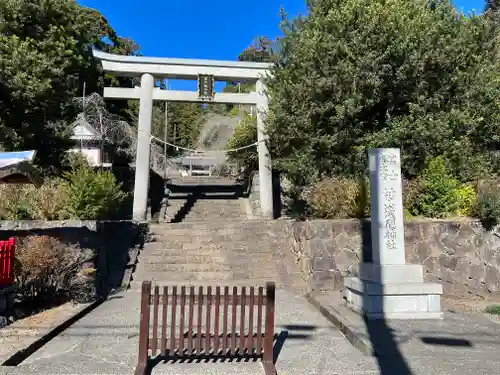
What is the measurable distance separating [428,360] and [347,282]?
284 cm

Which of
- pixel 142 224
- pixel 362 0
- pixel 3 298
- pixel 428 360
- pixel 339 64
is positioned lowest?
pixel 428 360

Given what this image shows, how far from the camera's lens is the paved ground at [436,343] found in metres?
5.13

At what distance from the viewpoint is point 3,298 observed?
6.91 meters

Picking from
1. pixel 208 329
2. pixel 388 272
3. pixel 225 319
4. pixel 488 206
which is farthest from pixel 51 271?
pixel 488 206

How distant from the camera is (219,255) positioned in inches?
463

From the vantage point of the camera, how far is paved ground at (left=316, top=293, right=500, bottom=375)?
16.8ft

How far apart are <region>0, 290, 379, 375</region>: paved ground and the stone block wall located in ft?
7.22

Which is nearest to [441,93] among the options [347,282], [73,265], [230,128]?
[347,282]

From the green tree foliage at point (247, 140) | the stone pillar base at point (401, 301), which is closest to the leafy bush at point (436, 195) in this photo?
the stone pillar base at point (401, 301)

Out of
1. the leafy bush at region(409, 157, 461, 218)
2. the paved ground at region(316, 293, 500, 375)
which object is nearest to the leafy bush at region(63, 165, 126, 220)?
the paved ground at region(316, 293, 500, 375)

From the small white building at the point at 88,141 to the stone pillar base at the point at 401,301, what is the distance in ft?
43.7

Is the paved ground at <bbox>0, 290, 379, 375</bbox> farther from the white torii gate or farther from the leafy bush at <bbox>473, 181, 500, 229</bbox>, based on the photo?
the white torii gate

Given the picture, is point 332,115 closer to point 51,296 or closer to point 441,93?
point 441,93

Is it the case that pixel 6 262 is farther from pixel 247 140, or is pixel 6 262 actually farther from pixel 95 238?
pixel 247 140
